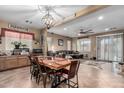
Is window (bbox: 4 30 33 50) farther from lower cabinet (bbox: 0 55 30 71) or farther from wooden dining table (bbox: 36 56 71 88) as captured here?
wooden dining table (bbox: 36 56 71 88)

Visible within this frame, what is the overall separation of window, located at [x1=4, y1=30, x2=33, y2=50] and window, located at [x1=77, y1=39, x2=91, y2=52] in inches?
245

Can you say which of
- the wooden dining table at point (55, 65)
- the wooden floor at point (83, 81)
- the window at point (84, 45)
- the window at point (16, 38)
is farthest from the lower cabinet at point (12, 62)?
the window at point (84, 45)

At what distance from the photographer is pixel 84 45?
35.5 feet

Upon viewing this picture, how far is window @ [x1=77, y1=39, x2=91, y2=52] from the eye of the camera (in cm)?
1034

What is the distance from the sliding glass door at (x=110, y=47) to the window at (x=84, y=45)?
118cm

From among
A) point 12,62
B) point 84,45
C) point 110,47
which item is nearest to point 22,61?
point 12,62

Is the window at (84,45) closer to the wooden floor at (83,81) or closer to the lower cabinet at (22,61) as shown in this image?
the wooden floor at (83,81)

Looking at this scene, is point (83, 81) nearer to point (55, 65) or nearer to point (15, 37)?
point (55, 65)

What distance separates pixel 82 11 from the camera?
3930 millimetres

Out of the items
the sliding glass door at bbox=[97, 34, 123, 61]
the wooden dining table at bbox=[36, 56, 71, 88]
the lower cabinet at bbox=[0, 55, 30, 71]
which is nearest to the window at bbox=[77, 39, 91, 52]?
the sliding glass door at bbox=[97, 34, 123, 61]

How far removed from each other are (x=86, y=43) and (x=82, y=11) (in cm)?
704

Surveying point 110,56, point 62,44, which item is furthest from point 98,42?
point 62,44

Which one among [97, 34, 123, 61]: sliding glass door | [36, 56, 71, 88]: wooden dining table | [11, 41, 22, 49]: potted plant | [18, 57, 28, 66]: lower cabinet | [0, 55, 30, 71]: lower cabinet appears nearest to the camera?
[36, 56, 71, 88]: wooden dining table
